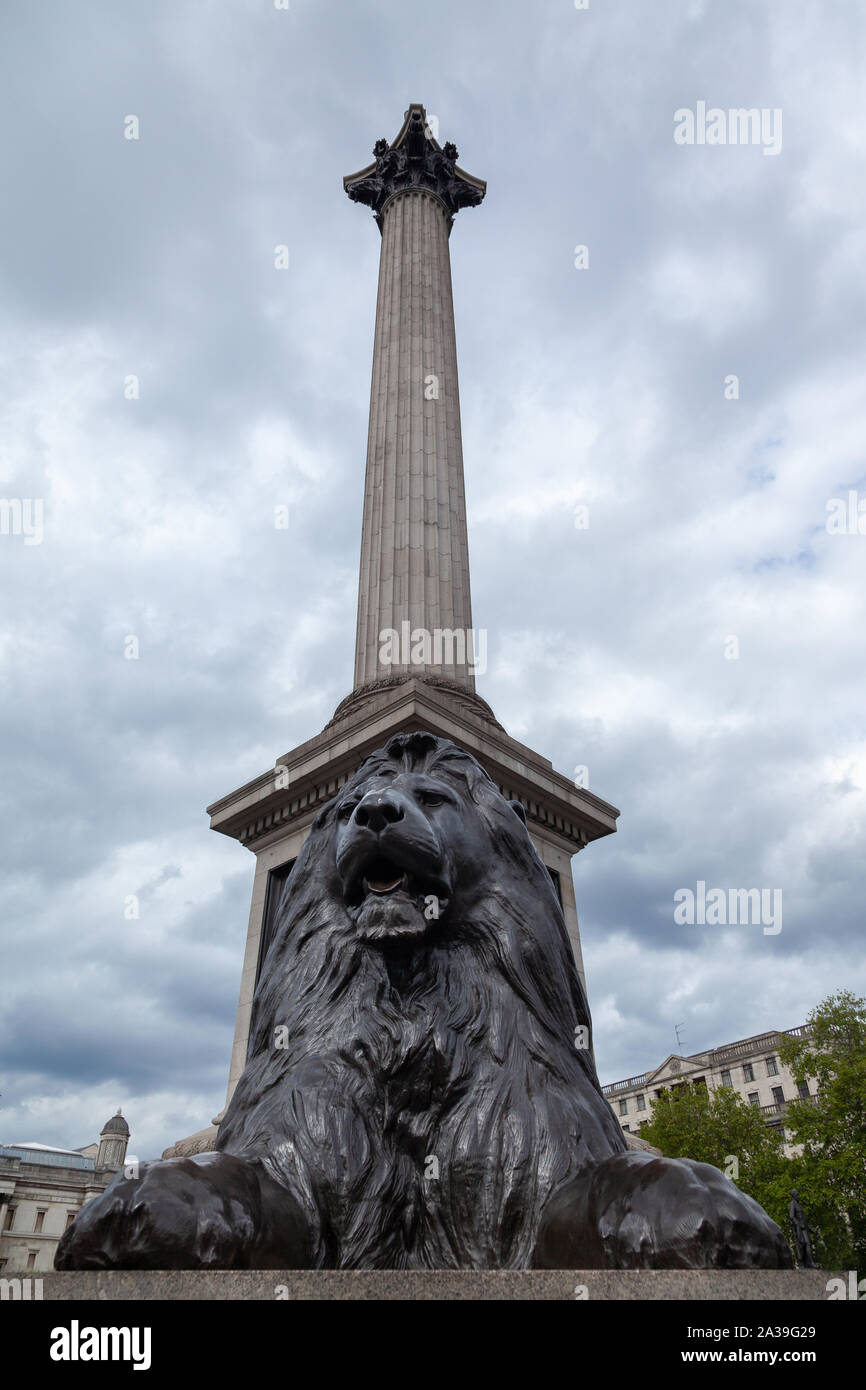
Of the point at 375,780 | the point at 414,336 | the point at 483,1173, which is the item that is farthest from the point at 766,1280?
the point at 414,336

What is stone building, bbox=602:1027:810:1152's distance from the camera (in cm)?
4747

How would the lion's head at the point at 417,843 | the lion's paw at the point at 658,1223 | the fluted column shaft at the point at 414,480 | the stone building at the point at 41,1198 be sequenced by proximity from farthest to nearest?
1. the stone building at the point at 41,1198
2. the fluted column shaft at the point at 414,480
3. the lion's head at the point at 417,843
4. the lion's paw at the point at 658,1223

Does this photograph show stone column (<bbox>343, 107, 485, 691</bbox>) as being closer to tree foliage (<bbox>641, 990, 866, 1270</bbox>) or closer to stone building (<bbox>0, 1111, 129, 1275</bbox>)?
tree foliage (<bbox>641, 990, 866, 1270</bbox>)

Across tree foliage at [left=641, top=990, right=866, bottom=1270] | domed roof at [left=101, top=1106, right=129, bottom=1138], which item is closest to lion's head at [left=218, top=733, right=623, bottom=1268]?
tree foliage at [left=641, top=990, right=866, bottom=1270]

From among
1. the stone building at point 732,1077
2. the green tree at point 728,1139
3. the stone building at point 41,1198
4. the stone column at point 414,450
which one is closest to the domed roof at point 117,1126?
the stone building at point 41,1198

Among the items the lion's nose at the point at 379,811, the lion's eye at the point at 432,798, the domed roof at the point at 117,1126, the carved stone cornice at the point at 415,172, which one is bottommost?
the domed roof at the point at 117,1126

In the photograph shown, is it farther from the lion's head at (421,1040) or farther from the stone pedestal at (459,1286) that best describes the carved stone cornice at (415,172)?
the stone pedestal at (459,1286)

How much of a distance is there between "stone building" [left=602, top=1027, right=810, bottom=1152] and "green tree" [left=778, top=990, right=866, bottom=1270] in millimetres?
19198

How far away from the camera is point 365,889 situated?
310 cm

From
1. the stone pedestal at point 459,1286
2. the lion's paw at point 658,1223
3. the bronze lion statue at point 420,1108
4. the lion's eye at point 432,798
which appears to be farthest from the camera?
the lion's eye at point 432,798

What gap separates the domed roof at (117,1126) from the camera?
171ft

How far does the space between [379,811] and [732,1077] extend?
54083 millimetres

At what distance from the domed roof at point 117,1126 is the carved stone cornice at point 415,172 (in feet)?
162
